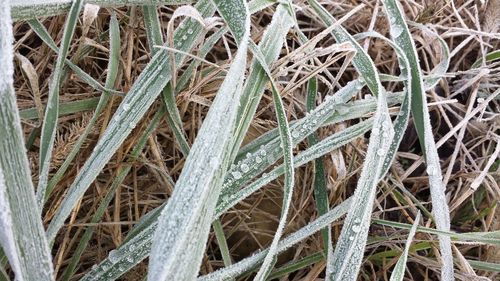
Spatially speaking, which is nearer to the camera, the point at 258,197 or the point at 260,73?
the point at 260,73

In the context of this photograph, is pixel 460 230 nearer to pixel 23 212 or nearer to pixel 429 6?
pixel 429 6

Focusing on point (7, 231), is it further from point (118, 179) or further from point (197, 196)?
point (118, 179)

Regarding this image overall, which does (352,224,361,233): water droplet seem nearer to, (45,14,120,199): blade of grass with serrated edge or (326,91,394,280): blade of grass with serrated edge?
(326,91,394,280): blade of grass with serrated edge

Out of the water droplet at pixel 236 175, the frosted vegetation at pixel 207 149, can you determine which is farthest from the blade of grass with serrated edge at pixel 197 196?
the water droplet at pixel 236 175

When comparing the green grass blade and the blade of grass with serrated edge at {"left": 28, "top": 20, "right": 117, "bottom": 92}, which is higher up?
the blade of grass with serrated edge at {"left": 28, "top": 20, "right": 117, "bottom": 92}

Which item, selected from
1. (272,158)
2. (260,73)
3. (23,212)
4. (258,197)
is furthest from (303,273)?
(23,212)

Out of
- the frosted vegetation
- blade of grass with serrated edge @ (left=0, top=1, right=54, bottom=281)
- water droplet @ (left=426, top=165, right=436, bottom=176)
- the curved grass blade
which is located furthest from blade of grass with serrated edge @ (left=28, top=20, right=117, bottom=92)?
water droplet @ (left=426, top=165, right=436, bottom=176)

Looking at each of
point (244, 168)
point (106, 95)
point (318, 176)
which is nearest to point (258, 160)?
point (244, 168)
